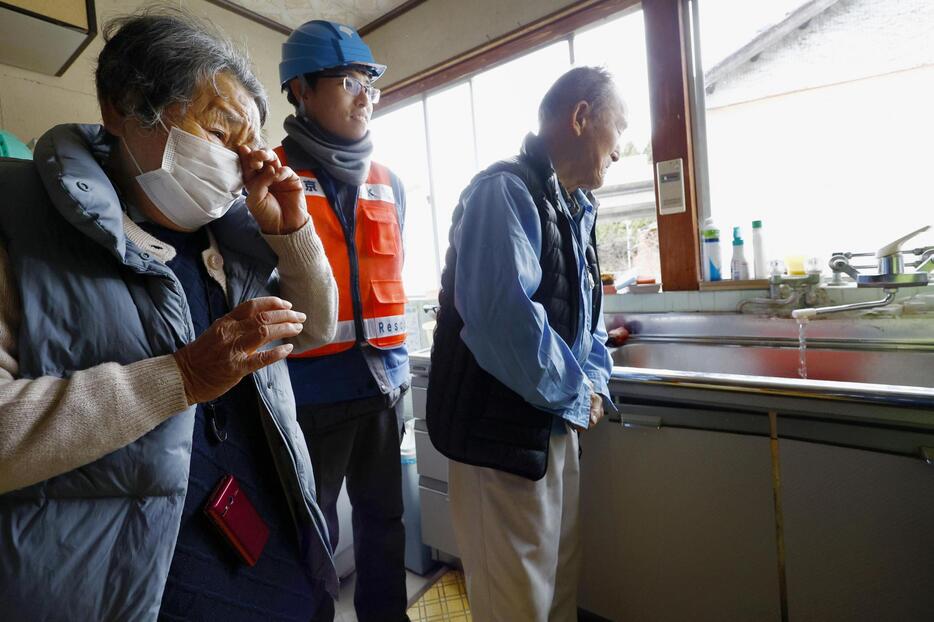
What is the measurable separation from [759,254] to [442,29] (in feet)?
6.52

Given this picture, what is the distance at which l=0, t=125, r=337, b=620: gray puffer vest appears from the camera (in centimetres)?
49

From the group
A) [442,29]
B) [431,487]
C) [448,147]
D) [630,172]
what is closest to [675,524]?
[431,487]

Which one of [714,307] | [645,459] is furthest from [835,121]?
[645,459]

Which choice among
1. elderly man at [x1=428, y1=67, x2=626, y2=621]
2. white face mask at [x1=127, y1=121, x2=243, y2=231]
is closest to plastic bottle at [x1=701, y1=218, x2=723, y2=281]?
elderly man at [x1=428, y1=67, x2=626, y2=621]

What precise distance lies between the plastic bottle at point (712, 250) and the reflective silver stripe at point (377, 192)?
1.23 meters

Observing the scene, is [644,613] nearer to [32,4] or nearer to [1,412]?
[1,412]

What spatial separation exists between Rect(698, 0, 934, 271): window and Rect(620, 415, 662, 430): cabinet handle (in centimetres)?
91

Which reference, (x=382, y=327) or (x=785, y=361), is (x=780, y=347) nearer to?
(x=785, y=361)

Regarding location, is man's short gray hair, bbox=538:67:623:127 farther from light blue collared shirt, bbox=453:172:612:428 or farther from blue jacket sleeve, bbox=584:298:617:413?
blue jacket sleeve, bbox=584:298:617:413

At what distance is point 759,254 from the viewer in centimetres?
168

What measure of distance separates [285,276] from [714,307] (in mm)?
1587

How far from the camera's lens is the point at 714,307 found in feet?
5.76

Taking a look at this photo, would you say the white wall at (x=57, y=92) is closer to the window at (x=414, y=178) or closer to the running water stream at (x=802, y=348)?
the window at (x=414, y=178)

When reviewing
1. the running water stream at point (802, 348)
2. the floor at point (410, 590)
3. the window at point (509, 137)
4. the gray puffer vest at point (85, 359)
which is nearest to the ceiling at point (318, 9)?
the window at point (509, 137)
